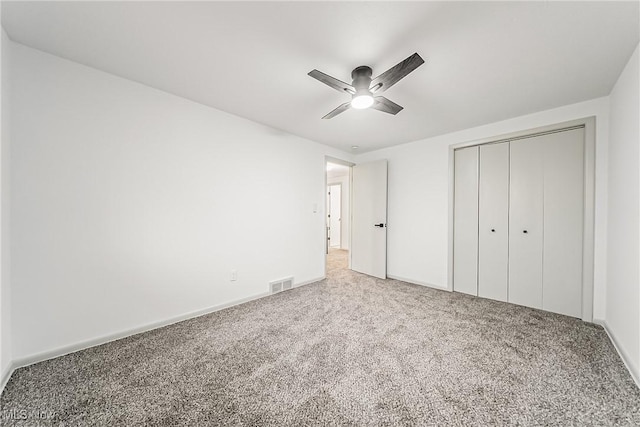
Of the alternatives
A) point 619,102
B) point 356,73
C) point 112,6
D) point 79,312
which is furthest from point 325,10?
point 79,312

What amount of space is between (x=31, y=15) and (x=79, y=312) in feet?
6.71

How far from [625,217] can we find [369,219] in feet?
9.21

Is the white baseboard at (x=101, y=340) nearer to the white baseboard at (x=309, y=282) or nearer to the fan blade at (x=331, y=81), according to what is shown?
the white baseboard at (x=309, y=282)

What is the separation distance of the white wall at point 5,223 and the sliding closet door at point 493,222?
14.9ft

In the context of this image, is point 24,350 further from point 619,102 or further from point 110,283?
point 619,102

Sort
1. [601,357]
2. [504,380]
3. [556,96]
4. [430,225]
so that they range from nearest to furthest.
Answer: [504,380] < [601,357] < [556,96] < [430,225]

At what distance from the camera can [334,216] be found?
23.6 feet

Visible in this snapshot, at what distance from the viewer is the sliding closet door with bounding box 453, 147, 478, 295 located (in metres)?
3.19

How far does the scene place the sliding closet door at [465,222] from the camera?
3.19m

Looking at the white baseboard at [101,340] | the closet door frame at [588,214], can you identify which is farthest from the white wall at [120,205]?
the closet door frame at [588,214]

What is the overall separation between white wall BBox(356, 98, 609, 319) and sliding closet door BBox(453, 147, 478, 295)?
138 mm

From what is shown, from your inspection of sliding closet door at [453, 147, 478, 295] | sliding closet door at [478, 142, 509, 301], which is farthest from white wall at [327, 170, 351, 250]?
sliding closet door at [478, 142, 509, 301]

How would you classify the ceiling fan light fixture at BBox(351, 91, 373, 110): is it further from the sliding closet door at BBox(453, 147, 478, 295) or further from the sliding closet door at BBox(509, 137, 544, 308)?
the sliding closet door at BBox(509, 137, 544, 308)

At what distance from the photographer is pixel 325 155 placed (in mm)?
3920
